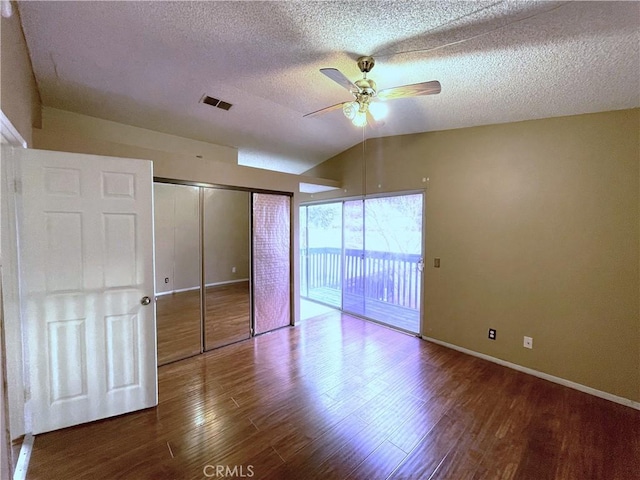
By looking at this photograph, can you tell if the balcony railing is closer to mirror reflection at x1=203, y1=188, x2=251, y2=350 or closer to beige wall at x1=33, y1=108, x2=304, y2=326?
beige wall at x1=33, y1=108, x2=304, y2=326

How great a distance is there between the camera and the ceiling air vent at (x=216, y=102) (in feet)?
8.90

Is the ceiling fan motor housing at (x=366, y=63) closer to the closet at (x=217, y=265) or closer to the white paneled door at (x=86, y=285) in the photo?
the white paneled door at (x=86, y=285)

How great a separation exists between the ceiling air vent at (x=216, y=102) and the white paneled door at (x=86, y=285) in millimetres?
1087

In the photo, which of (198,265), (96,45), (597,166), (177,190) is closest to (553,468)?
(597,166)

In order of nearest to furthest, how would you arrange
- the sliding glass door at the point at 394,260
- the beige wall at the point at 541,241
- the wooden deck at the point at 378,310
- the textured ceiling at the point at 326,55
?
the textured ceiling at the point at 326,55
the beige wall at the point at 541,241
the sliding glass door at the point at 394,260
the wooden deck at the point at 378,310

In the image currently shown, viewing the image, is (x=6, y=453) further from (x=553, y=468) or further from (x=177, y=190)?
(x=553, y=468)

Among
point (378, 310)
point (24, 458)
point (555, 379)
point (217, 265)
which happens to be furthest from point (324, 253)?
point (24, 458)

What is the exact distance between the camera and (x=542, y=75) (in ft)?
6.53

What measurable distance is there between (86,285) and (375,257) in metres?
3.38

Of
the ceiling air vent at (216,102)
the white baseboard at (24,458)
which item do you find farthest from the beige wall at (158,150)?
the white baseboard at (24,458)

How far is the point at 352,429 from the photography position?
6.42ft

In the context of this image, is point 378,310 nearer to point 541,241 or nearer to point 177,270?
point 541,241

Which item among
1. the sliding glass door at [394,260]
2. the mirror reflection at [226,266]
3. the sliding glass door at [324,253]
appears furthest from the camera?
the sliding glass door at [324,253]

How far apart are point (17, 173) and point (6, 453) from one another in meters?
1.59
